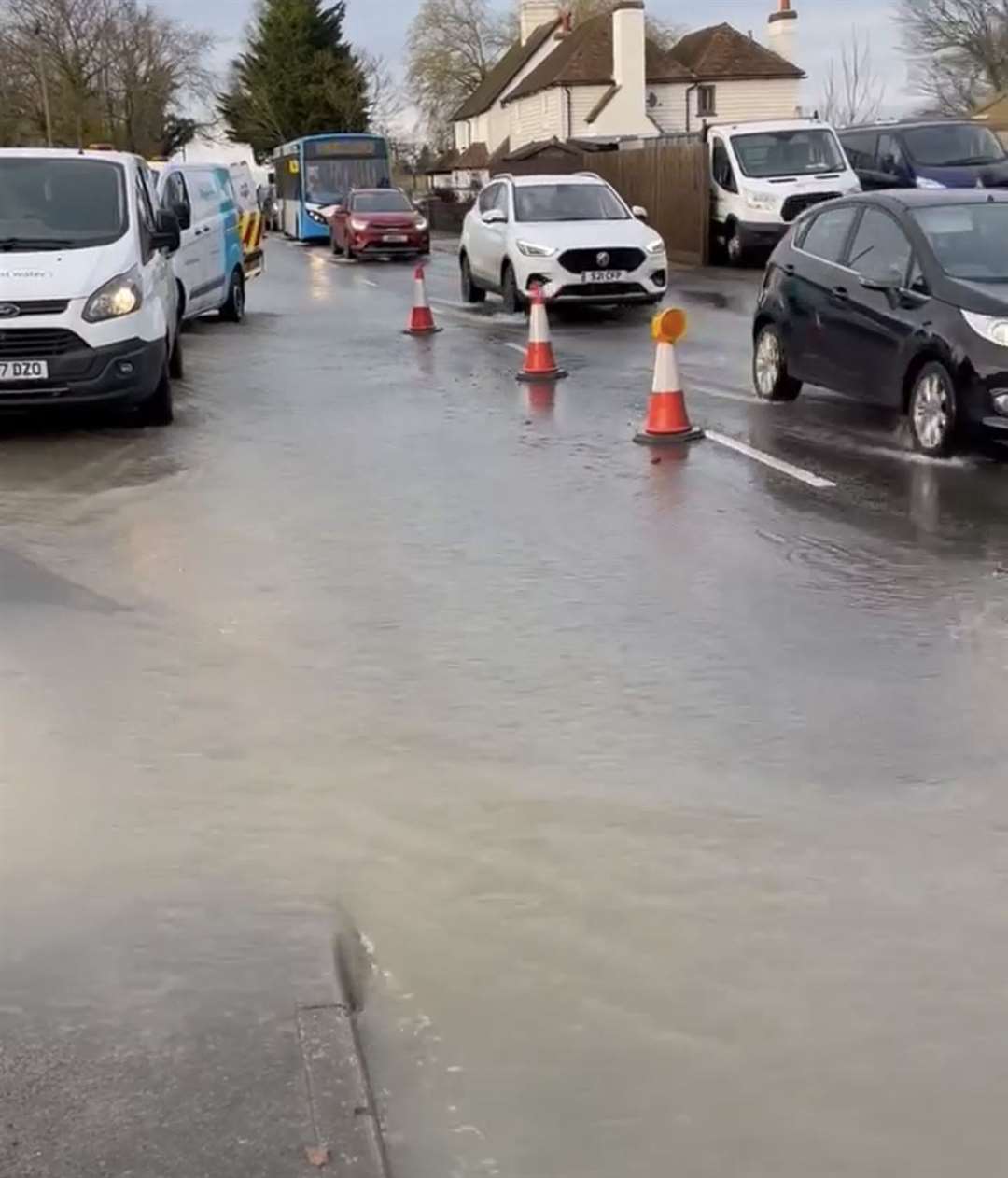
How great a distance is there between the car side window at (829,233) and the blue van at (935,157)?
15.9 meters

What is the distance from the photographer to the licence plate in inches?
425

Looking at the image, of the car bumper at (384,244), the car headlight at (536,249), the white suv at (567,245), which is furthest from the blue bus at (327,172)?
the car headlight at (536,249)

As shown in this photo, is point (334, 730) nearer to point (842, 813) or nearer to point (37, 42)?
point (842, 813)

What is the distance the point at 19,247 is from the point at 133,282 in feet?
2.88

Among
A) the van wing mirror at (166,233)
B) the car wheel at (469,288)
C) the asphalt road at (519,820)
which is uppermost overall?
the van wing mirror at (166,233)

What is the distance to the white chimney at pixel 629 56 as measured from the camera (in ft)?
197

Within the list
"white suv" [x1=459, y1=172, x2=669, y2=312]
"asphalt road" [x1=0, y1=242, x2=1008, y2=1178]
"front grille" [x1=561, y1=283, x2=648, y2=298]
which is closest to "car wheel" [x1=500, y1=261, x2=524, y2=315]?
"white suv" [x1=459, y1=172, x2=669, y2=312]

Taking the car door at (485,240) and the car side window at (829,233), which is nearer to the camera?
the car side window at (829,233)

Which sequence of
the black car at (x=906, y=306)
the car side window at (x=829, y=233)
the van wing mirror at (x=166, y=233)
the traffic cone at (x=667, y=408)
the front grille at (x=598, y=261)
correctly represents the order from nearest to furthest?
the black car at (x=906, y=306) < the traffic cone at (x=667, y=408) < the car side window at (x=829, y=233) < the van wing mirror at (x=166, y=233) < the front grille at (x=598, y=261)

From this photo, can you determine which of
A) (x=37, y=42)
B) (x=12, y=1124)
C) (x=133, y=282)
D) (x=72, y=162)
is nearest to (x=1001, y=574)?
(x=12, y=1124)

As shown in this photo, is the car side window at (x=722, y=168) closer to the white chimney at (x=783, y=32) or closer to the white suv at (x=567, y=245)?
the white suv at (x=567, y=245)

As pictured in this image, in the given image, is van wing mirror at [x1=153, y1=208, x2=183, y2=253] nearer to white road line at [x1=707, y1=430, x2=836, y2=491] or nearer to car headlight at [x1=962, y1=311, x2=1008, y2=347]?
white road line at [x1=707, y1=430, x2=836, y2=491]

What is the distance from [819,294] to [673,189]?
21.4 m

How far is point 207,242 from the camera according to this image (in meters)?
18.7
